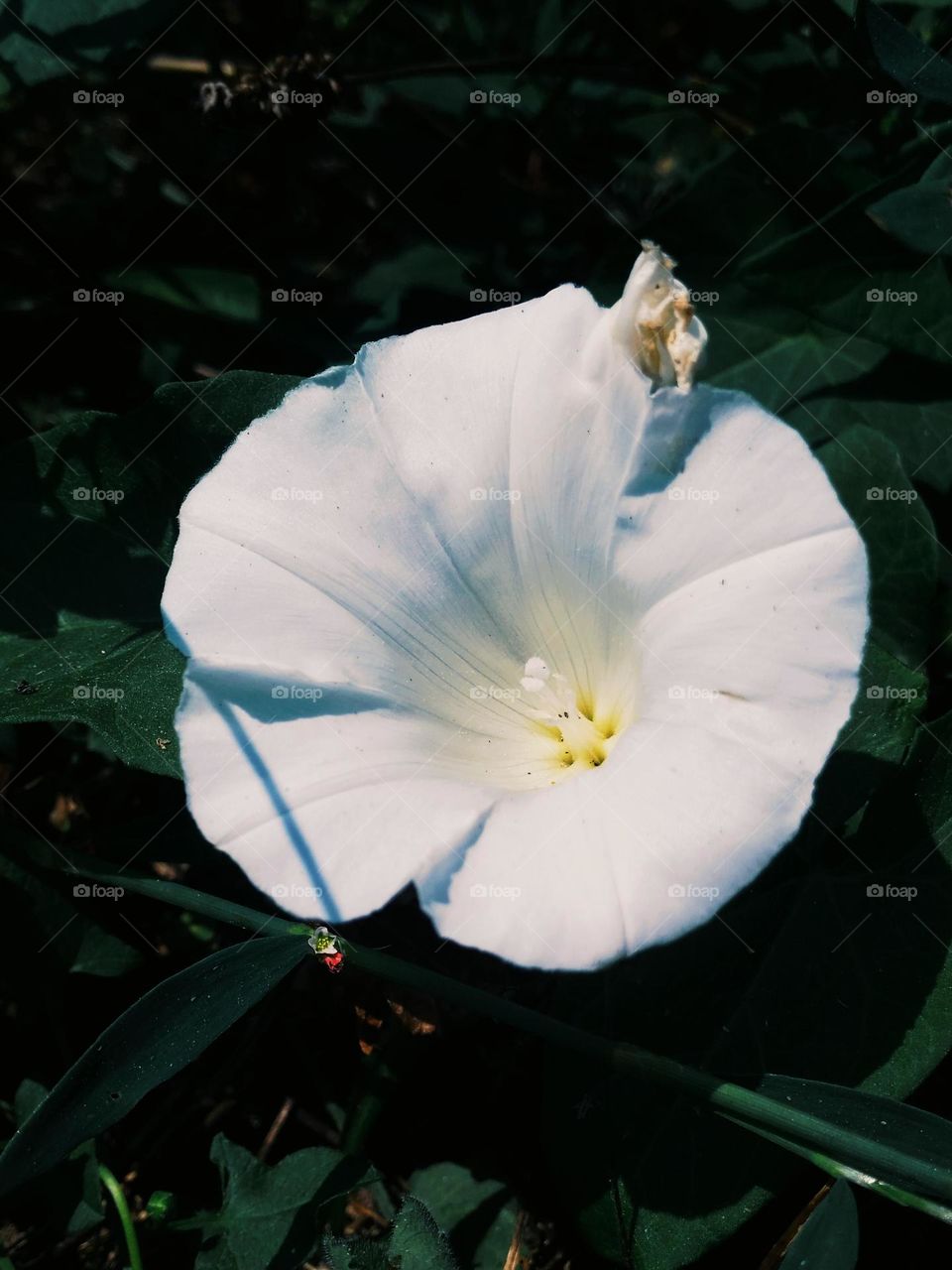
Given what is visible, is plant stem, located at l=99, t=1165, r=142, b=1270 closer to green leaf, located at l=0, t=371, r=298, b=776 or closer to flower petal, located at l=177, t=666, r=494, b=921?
flower petal, located at l=177, t=666, r=494, b=921

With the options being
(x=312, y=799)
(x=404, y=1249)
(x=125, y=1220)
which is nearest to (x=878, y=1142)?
(x=404, y=1249)

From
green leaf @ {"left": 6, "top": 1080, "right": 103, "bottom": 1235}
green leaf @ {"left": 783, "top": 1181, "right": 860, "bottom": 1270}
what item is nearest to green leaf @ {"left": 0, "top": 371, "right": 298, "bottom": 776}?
green leaf @ {"left": 6, "top": 1080, "right": 103, "bottom": 1235}

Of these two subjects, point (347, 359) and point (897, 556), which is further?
point (347, 359)

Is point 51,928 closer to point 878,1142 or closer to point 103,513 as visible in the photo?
point 103,513

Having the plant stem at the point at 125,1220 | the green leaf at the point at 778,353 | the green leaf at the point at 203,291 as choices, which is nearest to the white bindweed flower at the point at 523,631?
the plant stem at the point at 125,1220

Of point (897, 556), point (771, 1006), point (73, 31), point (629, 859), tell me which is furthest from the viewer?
point (73, 31)

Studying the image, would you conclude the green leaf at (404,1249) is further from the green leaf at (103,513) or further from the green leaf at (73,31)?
the green leaf at (73,31)

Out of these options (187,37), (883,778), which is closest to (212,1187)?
(883,778)
